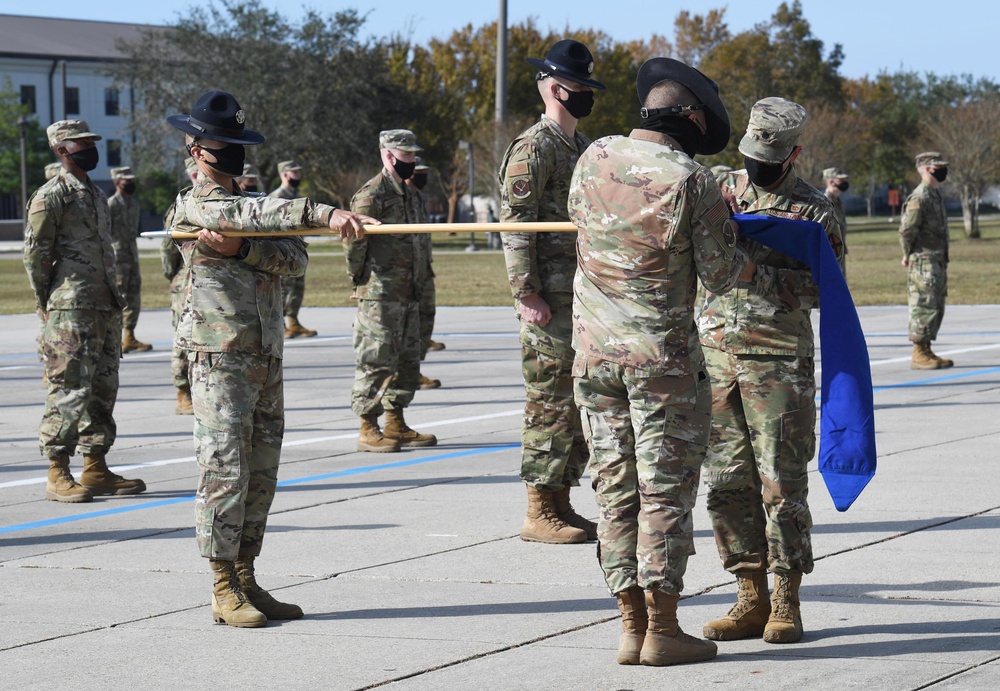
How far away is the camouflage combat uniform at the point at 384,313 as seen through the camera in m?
10.8

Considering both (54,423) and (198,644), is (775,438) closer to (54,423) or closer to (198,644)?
(198,644)

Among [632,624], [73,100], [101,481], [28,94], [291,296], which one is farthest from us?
[73,100]

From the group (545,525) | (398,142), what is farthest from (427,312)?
(545,525)

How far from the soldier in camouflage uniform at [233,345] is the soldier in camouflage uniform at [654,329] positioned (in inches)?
48.8

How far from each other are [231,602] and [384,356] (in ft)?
16.0

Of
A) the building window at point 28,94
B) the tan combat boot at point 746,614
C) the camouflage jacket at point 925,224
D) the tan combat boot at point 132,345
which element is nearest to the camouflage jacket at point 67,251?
the tan combat boot at point 746,614

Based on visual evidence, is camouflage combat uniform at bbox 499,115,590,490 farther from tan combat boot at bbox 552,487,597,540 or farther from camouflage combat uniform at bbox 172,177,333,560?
camouflage combat uniform at bbox 172,177,333,560

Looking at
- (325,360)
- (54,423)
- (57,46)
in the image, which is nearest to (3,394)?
(325,360)

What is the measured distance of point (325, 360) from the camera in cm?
1722

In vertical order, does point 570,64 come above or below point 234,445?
above

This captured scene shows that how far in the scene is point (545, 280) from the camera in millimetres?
7484

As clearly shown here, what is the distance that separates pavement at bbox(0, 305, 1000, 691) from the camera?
5246mm

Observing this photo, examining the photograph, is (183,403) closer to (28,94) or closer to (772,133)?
(772,133)

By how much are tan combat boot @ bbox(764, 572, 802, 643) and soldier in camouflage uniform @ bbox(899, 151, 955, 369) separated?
1025cm
